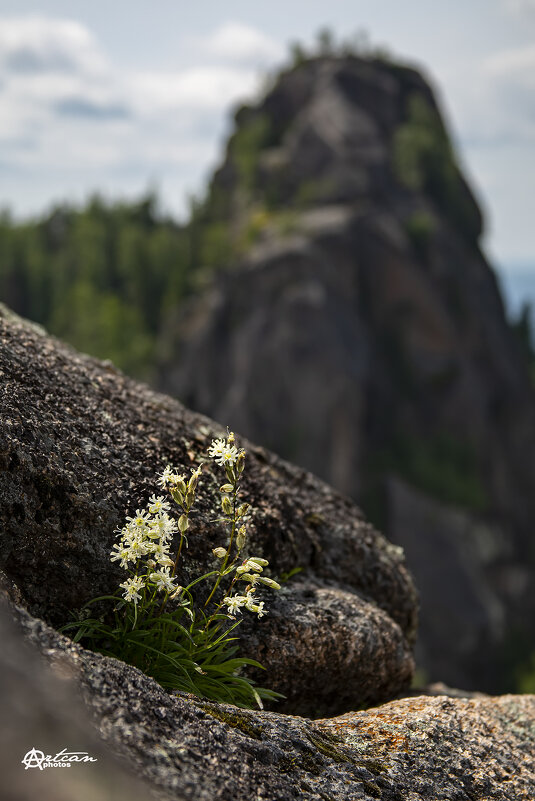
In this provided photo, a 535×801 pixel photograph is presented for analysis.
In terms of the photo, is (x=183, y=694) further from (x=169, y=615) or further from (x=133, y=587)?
(x=133, y=587)

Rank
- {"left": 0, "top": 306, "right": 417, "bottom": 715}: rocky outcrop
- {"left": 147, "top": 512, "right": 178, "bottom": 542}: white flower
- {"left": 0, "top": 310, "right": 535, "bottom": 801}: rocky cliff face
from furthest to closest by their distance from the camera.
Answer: {"left": 0, "top": 306, "right": 417, "bottom": 715}: rocky outcrop < {"left": 147, "top": 512, "right": 178, "bottom": 542}: white flower < {"left": 0, "top": 310, "right": 535, "bottom": 801}: rocky cliff face

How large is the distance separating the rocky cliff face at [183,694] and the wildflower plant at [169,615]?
0.29 meters

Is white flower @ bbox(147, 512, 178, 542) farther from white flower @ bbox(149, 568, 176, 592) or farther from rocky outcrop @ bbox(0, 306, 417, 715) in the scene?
rocky outcrop @ bbox(0, 306, 417, 715)

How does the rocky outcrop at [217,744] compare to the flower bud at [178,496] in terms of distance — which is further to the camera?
the flower bud at [178,496]

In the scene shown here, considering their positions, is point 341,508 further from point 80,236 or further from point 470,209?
point 80,236

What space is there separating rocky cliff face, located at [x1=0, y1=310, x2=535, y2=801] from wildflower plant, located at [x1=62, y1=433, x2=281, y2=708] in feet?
0.96

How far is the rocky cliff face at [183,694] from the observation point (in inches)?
132

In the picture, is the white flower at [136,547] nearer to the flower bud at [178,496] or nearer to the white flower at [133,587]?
the white flower at [133,587]

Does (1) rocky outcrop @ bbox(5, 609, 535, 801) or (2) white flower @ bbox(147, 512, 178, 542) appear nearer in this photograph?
(1) rocky outcrop @ bbox(5, 609, 535, 801)

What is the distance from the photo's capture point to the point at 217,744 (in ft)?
13.4

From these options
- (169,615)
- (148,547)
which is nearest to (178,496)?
(148,547)

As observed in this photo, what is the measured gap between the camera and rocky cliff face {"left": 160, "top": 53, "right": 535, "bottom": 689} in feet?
283

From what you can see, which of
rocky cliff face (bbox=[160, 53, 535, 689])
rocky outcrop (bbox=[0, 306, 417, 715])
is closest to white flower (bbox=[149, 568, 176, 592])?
rocky outcrop (bbox=[0, 306, 417, 715])

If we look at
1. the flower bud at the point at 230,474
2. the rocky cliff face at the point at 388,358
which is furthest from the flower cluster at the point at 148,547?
the rocky cliff face at the point at 388,358
